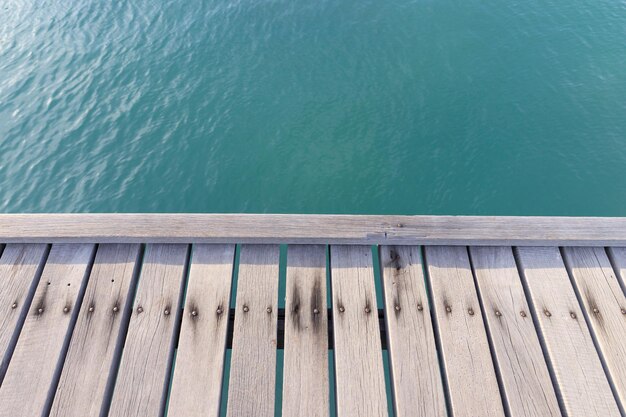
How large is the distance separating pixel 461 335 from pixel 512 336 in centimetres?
25

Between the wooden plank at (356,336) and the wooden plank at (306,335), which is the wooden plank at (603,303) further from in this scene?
the wooden plank at (306,335)

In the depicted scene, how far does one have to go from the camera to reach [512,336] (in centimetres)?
205

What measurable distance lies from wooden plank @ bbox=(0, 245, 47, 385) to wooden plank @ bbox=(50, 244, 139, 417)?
0.91ft

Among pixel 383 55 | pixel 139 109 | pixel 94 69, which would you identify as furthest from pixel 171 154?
pixel 383 55

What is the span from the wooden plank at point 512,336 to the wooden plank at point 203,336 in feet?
4.31

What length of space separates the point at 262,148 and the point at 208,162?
1.11 m

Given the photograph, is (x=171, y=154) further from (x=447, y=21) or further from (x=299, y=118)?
(x=447, y=21)

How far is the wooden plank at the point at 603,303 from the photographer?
1969 millimetres

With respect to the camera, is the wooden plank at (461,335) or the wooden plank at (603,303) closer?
the wooden plank at (461,335)

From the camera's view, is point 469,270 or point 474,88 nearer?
point 469,270

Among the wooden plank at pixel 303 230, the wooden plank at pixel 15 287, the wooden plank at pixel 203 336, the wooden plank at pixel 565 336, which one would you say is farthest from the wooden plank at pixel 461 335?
the wooden plank at pixel 15 287

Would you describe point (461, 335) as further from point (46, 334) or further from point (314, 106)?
point (314, 106)

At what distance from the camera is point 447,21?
11.1m

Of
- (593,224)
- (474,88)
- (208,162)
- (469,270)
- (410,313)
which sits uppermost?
(474,88)
